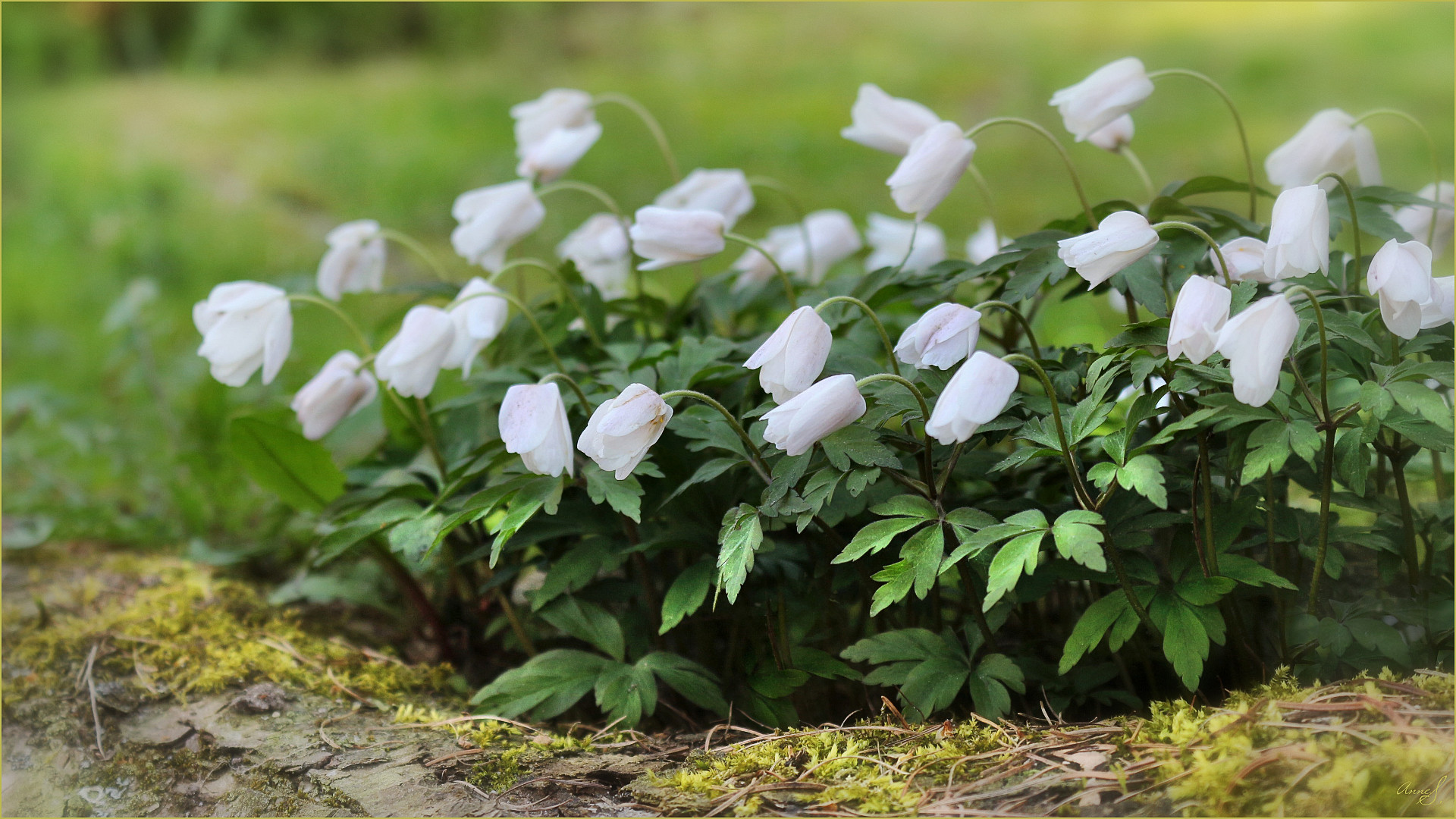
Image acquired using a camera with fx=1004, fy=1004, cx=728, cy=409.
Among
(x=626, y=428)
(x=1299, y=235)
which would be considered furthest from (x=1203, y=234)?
(x=626, y=428)

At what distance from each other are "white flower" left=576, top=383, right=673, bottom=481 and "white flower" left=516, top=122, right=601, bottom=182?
66 cm

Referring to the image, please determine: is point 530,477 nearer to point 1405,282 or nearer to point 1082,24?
point 1405,282

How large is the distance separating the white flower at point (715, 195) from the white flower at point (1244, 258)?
2.40 ft

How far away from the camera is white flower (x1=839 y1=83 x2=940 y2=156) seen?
4.75 feet

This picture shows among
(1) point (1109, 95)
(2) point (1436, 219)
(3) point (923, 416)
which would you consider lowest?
(3) point (923, 416)

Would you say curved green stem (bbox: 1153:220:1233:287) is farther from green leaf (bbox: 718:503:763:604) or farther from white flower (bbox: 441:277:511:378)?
white flower (bbox: 441:277:511:378)

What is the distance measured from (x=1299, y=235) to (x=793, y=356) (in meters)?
0.55

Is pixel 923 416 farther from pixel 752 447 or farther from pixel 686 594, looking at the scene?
pixel 686 594

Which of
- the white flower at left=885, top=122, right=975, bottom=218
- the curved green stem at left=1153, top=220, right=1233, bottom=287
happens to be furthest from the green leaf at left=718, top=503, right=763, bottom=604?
the curved green stem at left=1153, top=220, right=1233, bottom=287

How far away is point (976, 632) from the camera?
48.6 inches

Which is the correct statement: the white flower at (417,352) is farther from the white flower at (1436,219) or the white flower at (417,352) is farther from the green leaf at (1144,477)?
the white flower at (1436,219)

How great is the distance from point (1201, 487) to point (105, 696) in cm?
154

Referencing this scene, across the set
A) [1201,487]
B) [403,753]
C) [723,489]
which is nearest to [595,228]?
[723,489]

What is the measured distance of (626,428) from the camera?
1.08 m
